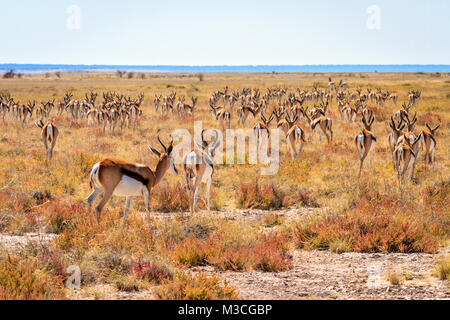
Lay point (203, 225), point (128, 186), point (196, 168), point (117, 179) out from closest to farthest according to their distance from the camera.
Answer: point (117, 179) → point (128, 186) → point (203, 225) → point (196, 168)

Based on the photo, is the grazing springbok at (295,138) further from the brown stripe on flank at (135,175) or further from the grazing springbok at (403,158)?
the brown stripe on flank at (135,175)

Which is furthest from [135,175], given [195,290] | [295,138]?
[295,138]

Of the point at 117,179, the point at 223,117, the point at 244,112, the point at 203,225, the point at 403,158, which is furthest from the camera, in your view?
the point at 244,112

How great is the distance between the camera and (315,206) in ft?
34.3

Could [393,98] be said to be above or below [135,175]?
above

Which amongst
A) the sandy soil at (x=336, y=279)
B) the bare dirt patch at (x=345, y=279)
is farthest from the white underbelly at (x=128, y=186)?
the bare dirt patch at (x=345, y=279)


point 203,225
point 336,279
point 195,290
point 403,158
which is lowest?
point 336,279

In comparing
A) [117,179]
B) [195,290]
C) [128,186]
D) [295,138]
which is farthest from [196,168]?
[295,138]

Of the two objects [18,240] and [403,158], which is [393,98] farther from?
[18,240]

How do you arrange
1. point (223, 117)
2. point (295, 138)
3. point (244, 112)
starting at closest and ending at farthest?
point (295, 138)
point (223, 117)
point (244, 112)

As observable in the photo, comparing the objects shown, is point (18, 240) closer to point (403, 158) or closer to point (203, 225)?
point (203, 225)

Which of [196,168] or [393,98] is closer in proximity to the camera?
[196,168]

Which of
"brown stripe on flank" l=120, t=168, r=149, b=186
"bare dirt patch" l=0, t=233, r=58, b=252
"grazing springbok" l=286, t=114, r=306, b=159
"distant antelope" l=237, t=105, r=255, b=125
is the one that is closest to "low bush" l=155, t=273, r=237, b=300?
"bare dirt patch" l=0, t=233, r=58, b=252
